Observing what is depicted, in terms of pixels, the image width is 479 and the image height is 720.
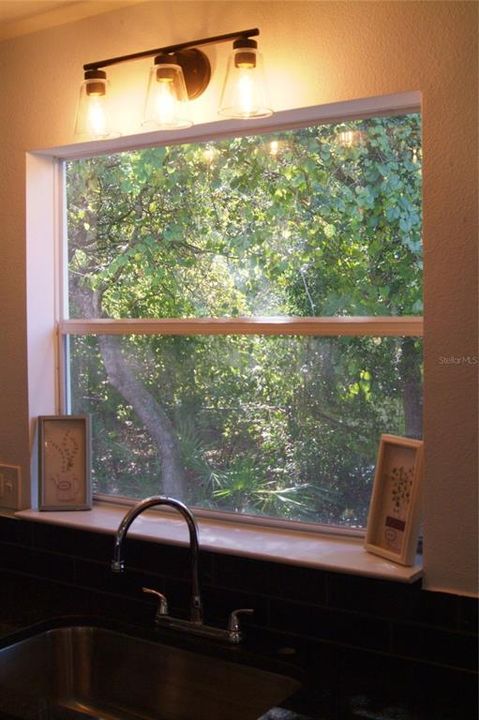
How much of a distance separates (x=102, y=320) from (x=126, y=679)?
3.29ft

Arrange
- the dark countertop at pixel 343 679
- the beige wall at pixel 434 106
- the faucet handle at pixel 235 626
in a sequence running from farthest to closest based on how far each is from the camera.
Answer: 1. the faucet handle at pixel 235 626
2. the beige wall at pixel 434 106
3. the dark countertop at pixel 343 679

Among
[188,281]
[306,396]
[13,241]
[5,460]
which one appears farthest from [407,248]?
[5,460]

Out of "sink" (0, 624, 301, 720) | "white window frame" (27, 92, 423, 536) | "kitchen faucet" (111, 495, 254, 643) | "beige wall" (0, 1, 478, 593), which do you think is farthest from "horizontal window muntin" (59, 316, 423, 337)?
"sink" (0, 624, 301, 720)

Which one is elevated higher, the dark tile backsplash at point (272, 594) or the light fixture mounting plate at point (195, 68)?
the light fixture mounting plate at point (195, 68)

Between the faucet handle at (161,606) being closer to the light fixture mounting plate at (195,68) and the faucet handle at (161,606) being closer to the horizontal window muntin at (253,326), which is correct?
the horizontal window muntin at (253,326)

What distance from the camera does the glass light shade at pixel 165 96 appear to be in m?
2.05

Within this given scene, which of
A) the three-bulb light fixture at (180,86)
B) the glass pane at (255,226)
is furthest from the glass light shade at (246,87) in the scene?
the glass pane at (255,226)

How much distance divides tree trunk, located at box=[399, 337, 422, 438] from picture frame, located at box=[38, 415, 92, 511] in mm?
979

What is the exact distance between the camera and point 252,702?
77.0 inches

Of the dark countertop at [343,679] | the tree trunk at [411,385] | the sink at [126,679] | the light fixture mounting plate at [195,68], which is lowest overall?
the sink at [126,679]

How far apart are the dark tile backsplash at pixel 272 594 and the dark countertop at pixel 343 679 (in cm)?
2

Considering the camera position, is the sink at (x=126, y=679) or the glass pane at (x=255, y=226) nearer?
the sink at (x=126, y=679)

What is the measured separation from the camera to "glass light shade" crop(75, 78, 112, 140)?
219 centimetres

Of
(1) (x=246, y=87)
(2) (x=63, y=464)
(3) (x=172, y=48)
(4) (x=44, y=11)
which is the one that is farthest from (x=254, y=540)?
(4) (x=44, y=11)
